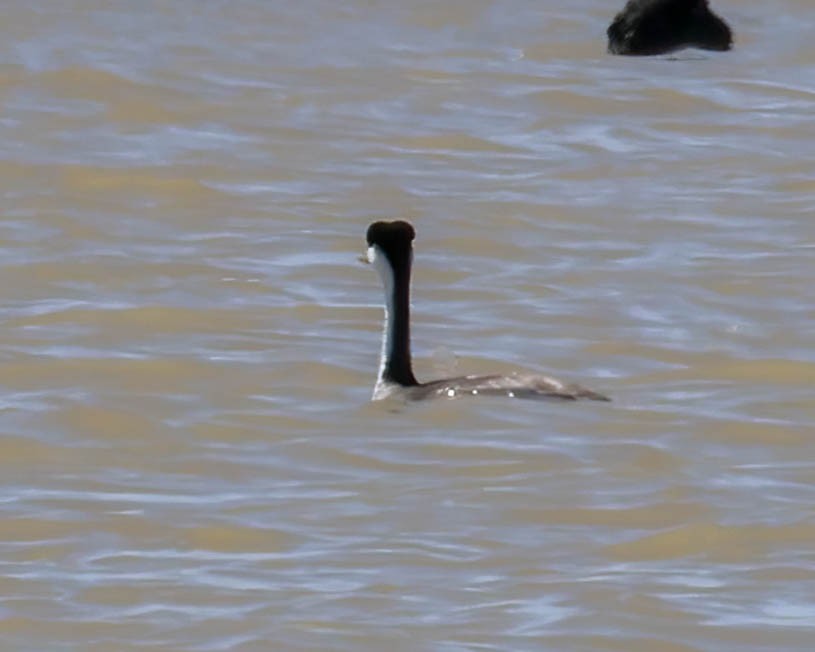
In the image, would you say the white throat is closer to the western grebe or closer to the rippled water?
the western grebe

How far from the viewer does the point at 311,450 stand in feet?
37.9

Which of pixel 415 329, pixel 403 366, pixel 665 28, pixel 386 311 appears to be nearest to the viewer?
pixel 403 366

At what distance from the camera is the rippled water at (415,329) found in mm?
9531

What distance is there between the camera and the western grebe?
12.3 meters

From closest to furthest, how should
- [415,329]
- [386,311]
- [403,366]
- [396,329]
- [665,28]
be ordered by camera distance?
[403,366], [396,329], [386,311], [415,329], [665,28]

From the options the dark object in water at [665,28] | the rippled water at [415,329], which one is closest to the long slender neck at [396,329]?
the rippled water at [415,329]

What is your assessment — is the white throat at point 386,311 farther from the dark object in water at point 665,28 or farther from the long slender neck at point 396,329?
the dark object in water at point 665,28

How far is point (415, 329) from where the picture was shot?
13977 millimetres

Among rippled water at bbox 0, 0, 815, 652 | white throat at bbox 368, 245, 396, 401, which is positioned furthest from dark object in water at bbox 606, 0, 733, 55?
white throat at bbox 368, 245, 396, 401

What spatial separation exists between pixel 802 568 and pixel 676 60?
11.5 metres

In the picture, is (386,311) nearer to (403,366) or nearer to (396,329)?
(396,329)

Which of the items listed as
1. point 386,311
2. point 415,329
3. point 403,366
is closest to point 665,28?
point 415,329

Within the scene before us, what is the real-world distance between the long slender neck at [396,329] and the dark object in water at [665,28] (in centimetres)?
810

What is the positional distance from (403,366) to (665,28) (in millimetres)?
8799
